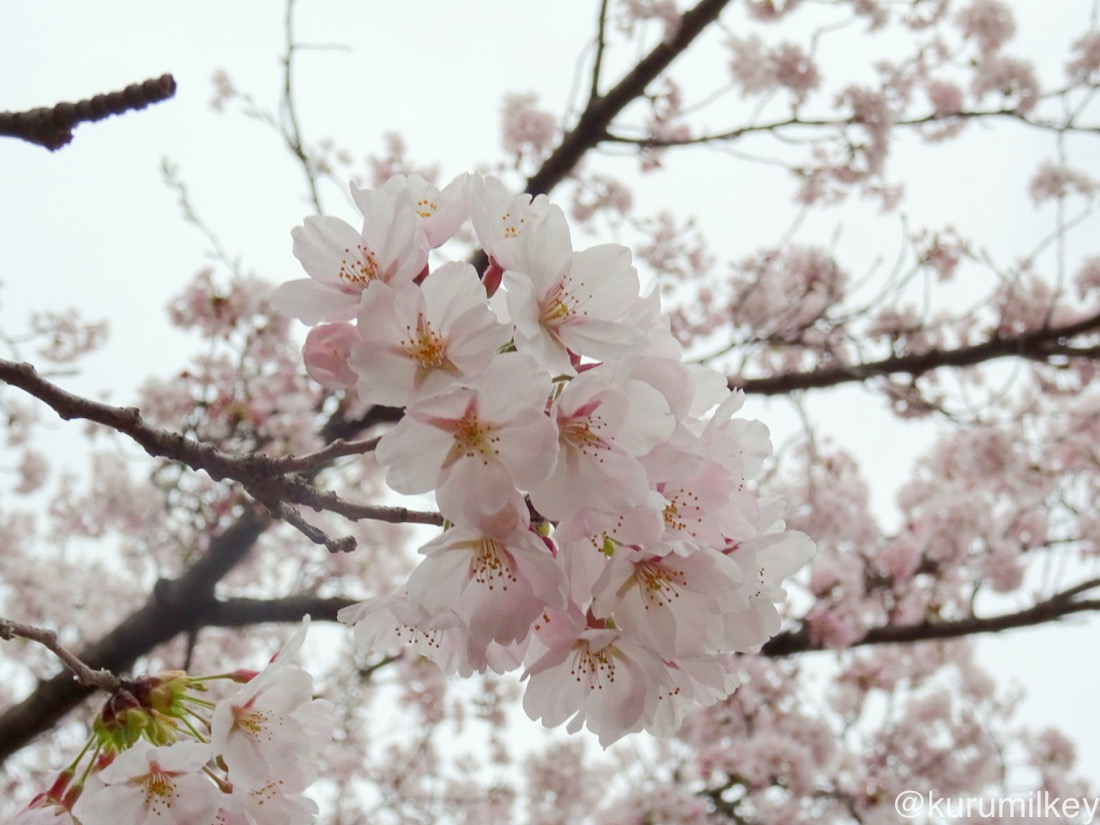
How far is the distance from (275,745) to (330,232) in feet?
2.28

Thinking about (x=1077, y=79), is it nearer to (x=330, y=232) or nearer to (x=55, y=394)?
(x=330, y=232)

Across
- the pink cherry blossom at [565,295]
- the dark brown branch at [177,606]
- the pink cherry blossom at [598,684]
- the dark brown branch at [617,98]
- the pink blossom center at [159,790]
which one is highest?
the dark brown branch at [617,98]

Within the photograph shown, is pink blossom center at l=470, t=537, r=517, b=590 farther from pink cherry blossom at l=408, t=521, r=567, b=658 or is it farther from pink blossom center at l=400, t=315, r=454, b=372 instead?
pink blossom center at l=400, t=315, r=454, b=372

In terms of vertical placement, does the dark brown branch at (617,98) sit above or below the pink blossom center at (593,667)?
above

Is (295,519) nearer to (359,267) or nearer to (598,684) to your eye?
(359,267)

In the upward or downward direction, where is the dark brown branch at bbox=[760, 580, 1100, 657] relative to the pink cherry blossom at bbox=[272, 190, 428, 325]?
upward

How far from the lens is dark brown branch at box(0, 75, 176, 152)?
3.48ft

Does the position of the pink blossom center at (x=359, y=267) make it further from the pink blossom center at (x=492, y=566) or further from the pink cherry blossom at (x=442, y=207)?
the pink blossom center at (x=492, y=566)

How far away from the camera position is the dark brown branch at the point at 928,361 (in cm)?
358

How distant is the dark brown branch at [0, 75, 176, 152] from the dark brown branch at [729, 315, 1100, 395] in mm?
2849

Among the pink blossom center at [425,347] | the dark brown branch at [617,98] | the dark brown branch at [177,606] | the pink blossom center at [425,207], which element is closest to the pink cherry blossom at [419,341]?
the pink blossom center at [425,347]

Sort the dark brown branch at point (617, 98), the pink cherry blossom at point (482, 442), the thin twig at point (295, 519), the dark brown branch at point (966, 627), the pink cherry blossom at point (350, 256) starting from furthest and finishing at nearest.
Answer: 1. the dark brown branch at point (966, 627)
2. the dark brown branch at point (617, 98)
3. the thin twig at point (295, 519)
4. the pink cherry blossom at point (350, 256)
5. the pink cherry blossom at point (482, 442)

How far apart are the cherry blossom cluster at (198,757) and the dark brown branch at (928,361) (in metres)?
2.78
